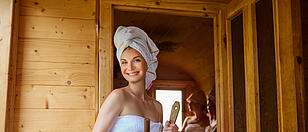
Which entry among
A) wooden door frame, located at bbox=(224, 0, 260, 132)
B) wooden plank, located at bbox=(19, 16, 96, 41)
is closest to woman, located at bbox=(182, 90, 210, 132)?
wooden door frame, located at bbox=(224, 0, 260, 132)

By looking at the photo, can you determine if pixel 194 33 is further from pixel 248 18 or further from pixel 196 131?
pixel 248 18

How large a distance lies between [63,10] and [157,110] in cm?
94

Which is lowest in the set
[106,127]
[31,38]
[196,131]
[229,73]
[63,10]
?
[196,131]

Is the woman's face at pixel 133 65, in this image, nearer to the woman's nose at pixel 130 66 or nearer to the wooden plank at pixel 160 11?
the woman's nose at pixel 130 66

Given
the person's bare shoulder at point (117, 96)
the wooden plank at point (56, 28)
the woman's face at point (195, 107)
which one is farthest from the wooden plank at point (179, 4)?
the woman's face at point (195, 107)

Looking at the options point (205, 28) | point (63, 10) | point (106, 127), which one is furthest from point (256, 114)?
point (205, 28)

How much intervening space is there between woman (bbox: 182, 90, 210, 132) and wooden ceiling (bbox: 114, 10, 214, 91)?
0.55 m

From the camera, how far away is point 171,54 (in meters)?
5.58

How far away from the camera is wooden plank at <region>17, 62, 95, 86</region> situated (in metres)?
2.20

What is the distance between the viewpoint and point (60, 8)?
7.59 ft

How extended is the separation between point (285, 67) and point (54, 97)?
135 centimetres

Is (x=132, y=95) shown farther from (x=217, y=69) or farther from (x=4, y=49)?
(x=217, y=69)

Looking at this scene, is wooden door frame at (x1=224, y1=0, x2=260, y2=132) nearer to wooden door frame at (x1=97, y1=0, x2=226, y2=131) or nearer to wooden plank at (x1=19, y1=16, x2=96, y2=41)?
wooden door frame at (x1=97, y1=0, x2=226, y2=131)

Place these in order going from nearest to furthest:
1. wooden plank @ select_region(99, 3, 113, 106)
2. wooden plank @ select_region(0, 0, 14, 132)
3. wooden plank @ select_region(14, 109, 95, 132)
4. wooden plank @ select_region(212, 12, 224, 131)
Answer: wooden plank @ select_region(0, 0, 14, 132) → wooden plank @ select_region(14, 109, 95, 132) → wooden plank @ select_region(99, 3, 113, 106) → wooden plank @ select_region(212, 12, 224, 131)
